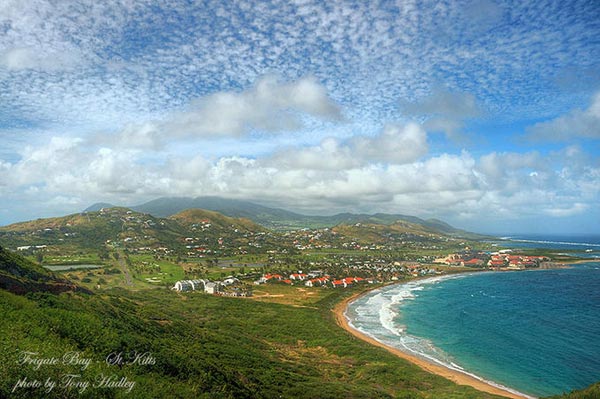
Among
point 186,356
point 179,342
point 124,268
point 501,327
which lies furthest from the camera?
point 124,268

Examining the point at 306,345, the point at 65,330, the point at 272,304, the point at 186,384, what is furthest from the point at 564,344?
the point at 65,330

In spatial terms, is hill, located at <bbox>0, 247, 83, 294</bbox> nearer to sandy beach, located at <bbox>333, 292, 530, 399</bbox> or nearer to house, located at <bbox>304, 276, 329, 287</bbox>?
sandy beach, located at <bbox>333, 292, 530, 399</bbox>

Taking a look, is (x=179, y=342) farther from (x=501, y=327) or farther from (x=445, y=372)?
(x=501, y=327)

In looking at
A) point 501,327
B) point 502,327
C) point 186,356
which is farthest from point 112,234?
point 502,327

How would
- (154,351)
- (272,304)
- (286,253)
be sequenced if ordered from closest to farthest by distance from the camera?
(154,351) < (272,304) < (286,253)

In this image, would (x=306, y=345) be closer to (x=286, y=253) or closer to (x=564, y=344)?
(x=564, y=344)

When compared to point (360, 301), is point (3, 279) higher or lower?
higher

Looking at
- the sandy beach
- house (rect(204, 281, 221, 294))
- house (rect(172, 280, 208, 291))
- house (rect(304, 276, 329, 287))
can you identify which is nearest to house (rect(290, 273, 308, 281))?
house (rect(304, 276, 329, 287))
